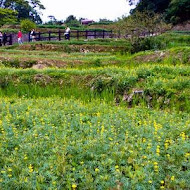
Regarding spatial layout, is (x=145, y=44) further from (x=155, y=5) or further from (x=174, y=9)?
(x=155, y=5)

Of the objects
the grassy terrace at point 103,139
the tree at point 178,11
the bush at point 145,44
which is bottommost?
the grassy terrace at point 103,139

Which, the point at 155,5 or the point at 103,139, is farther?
the point at 155,5

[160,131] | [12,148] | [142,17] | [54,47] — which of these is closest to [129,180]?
[160,131]

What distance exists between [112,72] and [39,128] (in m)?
6.16

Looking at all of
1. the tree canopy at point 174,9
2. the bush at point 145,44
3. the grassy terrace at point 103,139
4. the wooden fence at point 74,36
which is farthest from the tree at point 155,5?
the grassy terrace at point 103,139

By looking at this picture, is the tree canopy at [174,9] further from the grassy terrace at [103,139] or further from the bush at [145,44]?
the grassy terrace at [103,139]

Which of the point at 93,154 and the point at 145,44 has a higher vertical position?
the point at 145,44

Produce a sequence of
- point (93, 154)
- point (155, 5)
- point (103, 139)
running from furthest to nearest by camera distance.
Answer: 1. point (155, 5)
2. point (103, 139)
3. point (93, 154)

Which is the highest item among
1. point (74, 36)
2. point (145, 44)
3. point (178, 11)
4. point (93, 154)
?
point (178, 11)

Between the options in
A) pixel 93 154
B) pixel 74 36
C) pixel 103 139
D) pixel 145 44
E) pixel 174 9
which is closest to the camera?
pixel 93 154

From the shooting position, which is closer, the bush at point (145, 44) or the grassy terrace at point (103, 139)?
the grassy terrace at point (103, 139)

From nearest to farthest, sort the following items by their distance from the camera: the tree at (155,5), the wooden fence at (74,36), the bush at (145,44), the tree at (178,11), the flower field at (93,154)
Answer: the flower field at (93,154) → the bush at (145,44) → the wooden fence at (74,36) → the tree at (178,11) → the tree at (155,5)

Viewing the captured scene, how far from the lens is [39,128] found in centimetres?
543

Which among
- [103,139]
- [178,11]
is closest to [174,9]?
[178,11]
